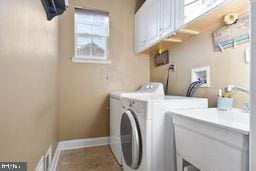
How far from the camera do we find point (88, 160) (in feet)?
7.19

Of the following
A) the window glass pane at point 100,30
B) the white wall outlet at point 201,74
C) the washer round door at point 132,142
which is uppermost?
the window glass pane at point 100,30

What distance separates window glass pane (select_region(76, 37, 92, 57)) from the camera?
2771 millimetres

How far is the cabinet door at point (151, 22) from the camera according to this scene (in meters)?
2.14

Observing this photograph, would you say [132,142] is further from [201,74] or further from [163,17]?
[163,17]

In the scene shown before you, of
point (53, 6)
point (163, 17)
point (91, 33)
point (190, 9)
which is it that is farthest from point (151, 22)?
point (53, 6)

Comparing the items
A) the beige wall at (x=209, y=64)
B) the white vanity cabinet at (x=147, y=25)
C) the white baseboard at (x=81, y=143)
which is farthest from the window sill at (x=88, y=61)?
the white baseboard at (x=81, y=143)

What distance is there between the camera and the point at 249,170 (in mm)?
656

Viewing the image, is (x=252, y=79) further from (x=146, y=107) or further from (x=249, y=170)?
(x=146, y=107)

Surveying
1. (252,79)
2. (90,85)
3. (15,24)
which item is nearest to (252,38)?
(252,79)

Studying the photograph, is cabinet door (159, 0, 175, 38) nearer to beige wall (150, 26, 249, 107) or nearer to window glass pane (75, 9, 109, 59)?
beige wall (150, 26, 249, 107)

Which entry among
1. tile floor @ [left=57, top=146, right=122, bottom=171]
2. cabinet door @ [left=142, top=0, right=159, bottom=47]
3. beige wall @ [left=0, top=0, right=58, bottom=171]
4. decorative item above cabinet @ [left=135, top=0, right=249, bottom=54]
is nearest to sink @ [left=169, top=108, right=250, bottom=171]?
decorative item above cabinet @ [left=135, top=0, right=249, bottom=54]

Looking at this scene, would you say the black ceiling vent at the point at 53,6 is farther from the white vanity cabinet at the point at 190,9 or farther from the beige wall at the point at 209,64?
the beige wall at the point at 209,64

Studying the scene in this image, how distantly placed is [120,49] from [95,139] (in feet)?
5.56

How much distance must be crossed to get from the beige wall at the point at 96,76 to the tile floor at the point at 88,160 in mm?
292
